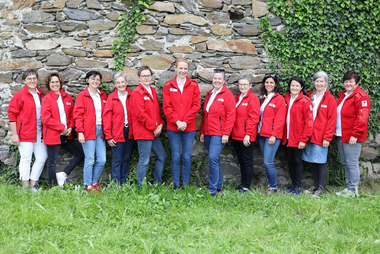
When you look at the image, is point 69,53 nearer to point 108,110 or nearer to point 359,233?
point 108,110

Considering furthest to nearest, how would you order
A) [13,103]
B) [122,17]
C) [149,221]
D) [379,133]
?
[379,133] < [122,17] < [13,103] < [149,221]

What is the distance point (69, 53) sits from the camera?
472cm

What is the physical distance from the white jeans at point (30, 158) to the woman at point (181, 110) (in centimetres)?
200

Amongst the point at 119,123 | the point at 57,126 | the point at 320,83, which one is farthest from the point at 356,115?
the point at 57,126

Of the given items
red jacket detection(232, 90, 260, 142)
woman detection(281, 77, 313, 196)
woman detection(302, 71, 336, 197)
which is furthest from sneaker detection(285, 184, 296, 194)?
red jacket detection(232, 90, 260, 142)

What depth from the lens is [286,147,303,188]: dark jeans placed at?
4.41 meters

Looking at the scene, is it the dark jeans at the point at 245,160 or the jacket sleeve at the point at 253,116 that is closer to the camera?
the jacket sleeve at the point at 253,116

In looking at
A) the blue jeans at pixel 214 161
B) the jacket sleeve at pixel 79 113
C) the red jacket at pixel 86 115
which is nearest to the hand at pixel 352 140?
the blue jeans at pixel 214 161

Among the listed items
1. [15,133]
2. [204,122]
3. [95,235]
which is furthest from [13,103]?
[204,122]

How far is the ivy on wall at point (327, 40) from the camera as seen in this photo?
475 cm

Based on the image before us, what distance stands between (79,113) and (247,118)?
2566mm

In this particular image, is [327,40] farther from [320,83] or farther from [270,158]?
[270,158]

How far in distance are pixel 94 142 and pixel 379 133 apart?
4.95 metres

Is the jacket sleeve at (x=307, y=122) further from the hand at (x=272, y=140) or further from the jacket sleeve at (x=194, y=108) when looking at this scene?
the jacket sleeve at (x=194, y=108)
